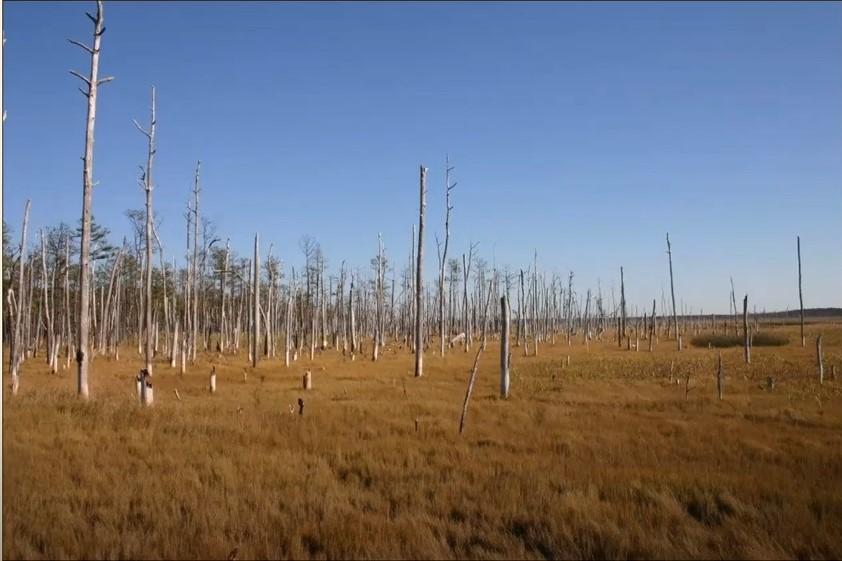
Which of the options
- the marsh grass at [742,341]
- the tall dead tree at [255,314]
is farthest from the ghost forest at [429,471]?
the marsh grass at [742,341]

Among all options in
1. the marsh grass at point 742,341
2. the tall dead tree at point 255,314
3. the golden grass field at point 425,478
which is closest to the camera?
the golden grass field at point 425,478

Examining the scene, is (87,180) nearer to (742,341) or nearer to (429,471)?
(429,471)

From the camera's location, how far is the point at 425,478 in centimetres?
802

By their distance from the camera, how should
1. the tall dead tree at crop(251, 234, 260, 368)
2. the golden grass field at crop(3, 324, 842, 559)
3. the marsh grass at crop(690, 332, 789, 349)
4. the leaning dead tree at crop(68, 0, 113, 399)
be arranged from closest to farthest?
the golden grass field at crop(3, 324, 842, 559) → the leaning dead tree at crop(68, 0, 113, 399) → the tall dead tree at crop(251, 234, 260, 368) → the marsh grass at crop(690, 332, 789, 349)

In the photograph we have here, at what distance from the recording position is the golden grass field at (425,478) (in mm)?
5734

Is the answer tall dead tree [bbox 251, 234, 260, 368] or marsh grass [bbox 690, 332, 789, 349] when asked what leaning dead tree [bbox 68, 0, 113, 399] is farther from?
marsh grass [bbox 690, 332, 789, 349]

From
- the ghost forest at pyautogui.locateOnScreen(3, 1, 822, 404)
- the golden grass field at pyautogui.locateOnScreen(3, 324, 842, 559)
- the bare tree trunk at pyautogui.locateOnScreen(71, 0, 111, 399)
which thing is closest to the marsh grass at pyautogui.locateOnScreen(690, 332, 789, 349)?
the ghost forest at pyautogui.locateOnScreen(3, 1, 822, 404)

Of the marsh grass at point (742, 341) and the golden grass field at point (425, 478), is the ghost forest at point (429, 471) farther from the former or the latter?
the marsh grass at point (742, 341)

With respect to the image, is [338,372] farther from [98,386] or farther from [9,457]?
[9,457]

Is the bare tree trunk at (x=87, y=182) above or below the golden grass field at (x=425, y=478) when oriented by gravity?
above

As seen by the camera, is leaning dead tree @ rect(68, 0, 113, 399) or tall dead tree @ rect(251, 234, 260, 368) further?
tall dead tree @ rect(251, 234, 260, 368)

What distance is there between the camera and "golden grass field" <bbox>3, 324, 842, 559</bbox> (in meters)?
5.73

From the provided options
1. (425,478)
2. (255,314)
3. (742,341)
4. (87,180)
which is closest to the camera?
(425,478)

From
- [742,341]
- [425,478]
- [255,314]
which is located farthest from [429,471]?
[742,341]
